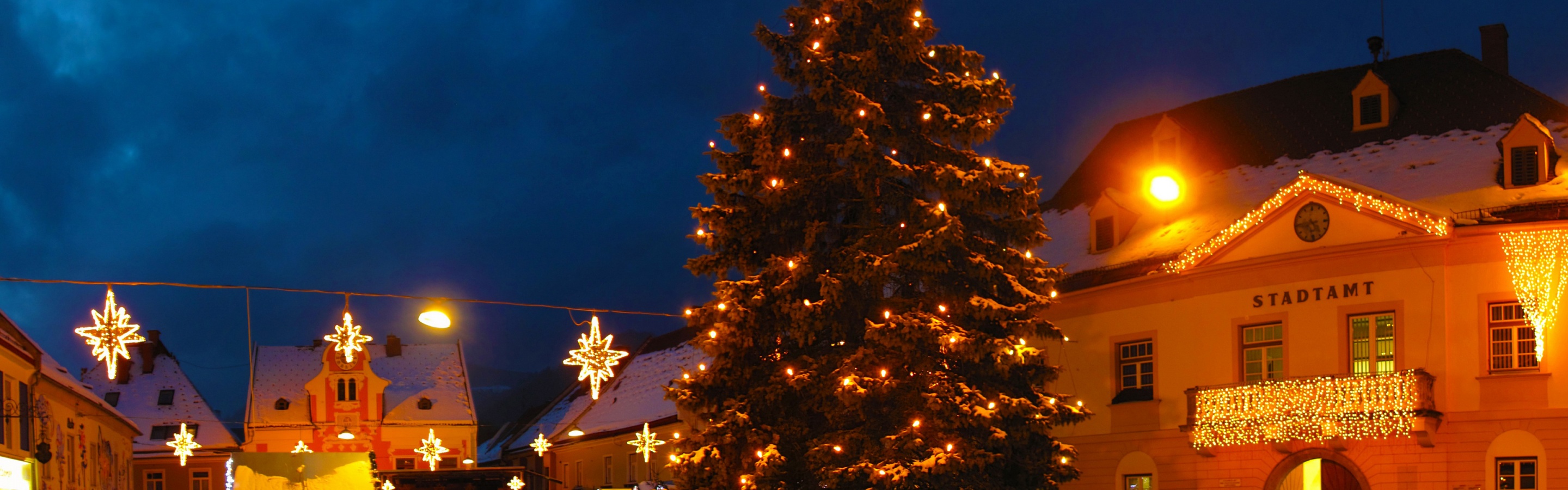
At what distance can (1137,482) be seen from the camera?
26.8 m

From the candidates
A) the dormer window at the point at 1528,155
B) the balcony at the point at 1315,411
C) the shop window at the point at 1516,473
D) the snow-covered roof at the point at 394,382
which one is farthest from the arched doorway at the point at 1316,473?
the snow-covered roof at the point at 394,382

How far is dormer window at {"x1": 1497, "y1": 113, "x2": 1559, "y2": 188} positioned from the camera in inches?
913

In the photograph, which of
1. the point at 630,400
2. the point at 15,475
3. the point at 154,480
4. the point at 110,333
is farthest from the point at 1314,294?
the point at 154,480

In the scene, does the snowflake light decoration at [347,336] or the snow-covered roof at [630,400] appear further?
the snow-covered roof at [630,400]

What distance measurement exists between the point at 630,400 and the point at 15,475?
26134 millimetres

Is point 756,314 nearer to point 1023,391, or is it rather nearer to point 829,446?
point 829,446

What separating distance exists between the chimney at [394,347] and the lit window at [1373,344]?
5012cm

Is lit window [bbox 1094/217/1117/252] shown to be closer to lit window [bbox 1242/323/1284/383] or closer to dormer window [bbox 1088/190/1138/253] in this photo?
dormer window [bbox 1088/190/1138/253]

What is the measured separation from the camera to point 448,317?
18.7 metres

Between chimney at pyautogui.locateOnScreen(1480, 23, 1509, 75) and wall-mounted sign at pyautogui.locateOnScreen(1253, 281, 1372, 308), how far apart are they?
7131 millimetres

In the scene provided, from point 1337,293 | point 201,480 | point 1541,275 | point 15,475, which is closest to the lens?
point 1541,275

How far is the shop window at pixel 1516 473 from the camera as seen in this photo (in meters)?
22.1

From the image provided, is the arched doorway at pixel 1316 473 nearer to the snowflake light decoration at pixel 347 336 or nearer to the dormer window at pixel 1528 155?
the dormer window at pixel 1528 155

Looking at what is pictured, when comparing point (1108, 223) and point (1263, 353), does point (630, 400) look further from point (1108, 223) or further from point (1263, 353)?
point (1263, 353)
